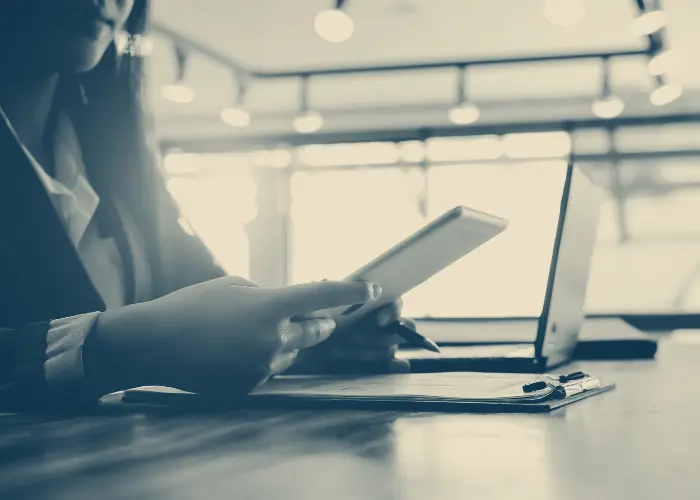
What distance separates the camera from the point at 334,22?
3.65 m

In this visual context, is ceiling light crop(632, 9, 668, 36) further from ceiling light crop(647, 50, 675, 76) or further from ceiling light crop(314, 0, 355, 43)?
ceiling light crop(314, 0, 355, 43)

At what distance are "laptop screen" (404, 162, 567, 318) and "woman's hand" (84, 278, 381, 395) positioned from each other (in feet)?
25.1

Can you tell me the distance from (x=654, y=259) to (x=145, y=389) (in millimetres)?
8660

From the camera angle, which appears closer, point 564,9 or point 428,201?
point 564,9

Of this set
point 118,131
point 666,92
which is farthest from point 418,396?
point 666,92

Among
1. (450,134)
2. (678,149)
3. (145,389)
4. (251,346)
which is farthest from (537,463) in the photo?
(678,149)

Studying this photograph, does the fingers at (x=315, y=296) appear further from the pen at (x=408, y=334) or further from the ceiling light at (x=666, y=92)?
the ceiling light at (x=666, y=92)

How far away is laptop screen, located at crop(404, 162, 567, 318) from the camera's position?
847cm

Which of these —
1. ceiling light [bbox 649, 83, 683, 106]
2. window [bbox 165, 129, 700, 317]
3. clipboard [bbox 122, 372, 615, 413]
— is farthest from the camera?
window [bbox 165, 129, 700, 317]

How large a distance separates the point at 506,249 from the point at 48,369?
8148 millimetres

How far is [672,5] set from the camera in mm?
5602

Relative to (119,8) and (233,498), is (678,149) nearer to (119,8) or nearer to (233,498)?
(119,8)

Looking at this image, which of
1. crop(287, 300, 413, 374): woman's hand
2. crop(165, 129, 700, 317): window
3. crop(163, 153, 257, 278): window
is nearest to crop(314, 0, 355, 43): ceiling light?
crop(287, 300, 413, 374): woman's hand

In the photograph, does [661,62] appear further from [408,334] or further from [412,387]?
[412,387]
